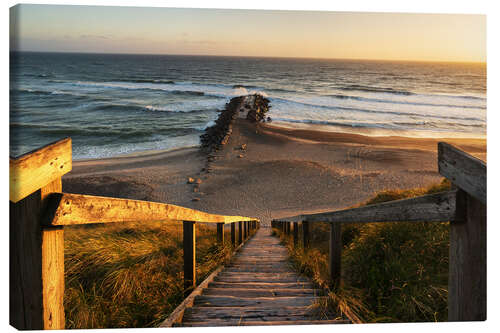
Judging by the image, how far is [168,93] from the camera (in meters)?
6.76

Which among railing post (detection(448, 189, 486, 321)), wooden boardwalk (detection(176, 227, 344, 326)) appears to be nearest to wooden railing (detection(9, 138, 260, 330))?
wooden boardwalk (detection(176, 227, 344, 326))

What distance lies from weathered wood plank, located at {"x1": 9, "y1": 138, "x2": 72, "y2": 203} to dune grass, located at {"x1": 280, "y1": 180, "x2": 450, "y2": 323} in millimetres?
1755

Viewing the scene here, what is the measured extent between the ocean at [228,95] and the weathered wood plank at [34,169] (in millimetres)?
2449

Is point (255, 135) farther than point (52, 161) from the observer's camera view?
Yes

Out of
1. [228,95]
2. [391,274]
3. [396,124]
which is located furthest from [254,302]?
[228,95]

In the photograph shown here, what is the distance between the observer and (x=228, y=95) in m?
6.75

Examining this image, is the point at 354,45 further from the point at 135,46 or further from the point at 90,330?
the point at 90,330

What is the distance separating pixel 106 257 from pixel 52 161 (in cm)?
160

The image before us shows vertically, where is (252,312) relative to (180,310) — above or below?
below

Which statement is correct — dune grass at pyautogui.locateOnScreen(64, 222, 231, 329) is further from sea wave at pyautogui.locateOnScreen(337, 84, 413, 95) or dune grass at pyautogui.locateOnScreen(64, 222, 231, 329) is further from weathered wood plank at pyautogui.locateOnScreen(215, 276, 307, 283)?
sea wave at pyautogui.locateOnScreen(337, 84, 413, 95)

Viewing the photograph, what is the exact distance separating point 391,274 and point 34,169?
258cm

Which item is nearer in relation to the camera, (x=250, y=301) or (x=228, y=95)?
(x=250, y=301)

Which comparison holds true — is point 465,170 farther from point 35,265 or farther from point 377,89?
point 377,89
